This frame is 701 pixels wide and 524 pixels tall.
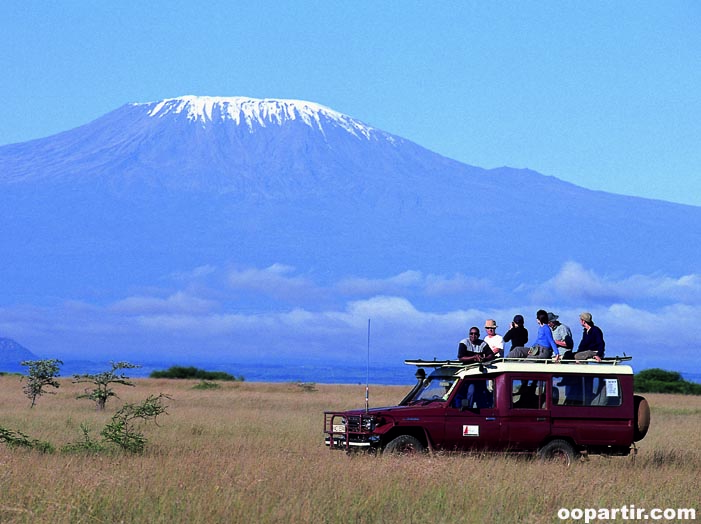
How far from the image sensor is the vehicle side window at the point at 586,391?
18250 millimetres

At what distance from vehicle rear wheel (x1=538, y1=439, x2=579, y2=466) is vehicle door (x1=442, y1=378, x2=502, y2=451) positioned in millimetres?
768

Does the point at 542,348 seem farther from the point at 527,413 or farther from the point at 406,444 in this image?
the point at 406,444

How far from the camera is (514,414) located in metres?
18.0

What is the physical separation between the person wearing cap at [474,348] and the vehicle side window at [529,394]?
0.86m

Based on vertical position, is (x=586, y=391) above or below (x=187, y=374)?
below

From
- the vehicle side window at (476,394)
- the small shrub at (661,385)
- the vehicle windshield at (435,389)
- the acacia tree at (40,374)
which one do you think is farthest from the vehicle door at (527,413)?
the small shrub at (661,385)

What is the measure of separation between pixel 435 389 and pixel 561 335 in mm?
2626

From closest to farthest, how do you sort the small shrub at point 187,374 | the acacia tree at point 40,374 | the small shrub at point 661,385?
the acacia tree at point 40,374 < the small shrub at point 661,385 < the small shrub at point 187,374

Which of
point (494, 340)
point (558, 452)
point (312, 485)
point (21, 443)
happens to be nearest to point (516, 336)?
point (494, 340)

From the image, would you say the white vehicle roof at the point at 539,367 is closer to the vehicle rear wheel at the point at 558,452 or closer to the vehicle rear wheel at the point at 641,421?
the vehicle rear wheel at the point at 641,421

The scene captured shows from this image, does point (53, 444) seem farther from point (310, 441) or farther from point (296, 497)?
point (296, 497)

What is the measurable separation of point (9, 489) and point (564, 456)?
8.76m

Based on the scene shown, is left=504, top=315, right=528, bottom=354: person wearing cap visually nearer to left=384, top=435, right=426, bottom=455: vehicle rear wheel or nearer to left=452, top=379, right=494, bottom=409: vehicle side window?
left=452, top=379, right=494, bottom=409: vehicle side window

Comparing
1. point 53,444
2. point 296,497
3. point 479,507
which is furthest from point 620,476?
point 53,444
